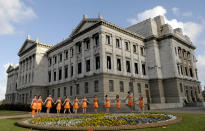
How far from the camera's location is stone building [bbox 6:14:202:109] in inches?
1091

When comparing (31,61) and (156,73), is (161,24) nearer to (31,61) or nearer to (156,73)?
(156,73)

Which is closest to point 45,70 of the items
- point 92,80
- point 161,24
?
point 92,80

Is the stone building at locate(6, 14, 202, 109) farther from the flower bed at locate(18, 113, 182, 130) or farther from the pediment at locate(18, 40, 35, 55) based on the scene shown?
the flower bed at locate(18, 113, 182, 130)

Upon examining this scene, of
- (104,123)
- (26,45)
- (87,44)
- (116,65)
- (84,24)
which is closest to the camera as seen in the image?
(104,123)

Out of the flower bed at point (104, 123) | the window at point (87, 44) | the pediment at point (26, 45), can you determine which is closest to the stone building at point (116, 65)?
the window at point (87, 44)

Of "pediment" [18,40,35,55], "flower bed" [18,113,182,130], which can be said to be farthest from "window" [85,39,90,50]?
"flower bed" [18,113,182,130]

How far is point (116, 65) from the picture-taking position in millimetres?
28422

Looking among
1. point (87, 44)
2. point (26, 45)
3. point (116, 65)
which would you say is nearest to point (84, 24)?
point (87, 44)

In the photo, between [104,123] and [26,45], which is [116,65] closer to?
[104,123]

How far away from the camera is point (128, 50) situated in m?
32.2

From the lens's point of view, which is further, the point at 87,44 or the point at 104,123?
the point at 87,44

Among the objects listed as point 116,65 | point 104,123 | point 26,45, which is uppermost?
point 26,45

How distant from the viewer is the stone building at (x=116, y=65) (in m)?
27.7

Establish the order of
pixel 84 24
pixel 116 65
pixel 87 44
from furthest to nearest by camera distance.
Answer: pixel 84 24 < pixel 87 44 < pixel 116 65
